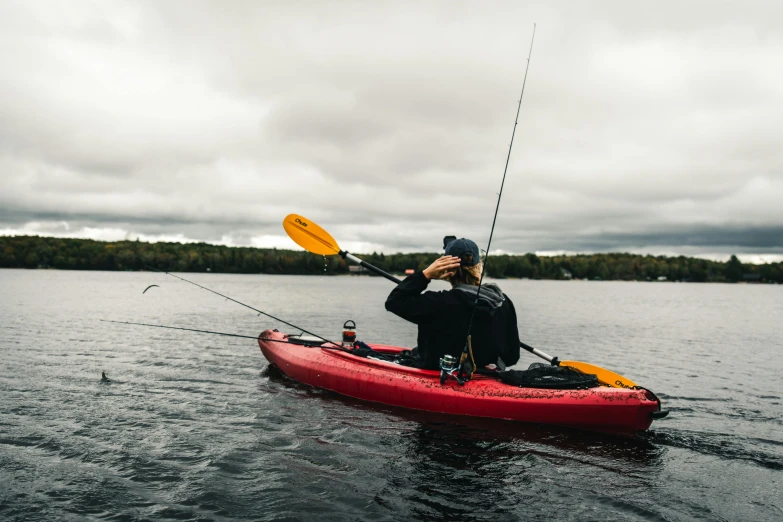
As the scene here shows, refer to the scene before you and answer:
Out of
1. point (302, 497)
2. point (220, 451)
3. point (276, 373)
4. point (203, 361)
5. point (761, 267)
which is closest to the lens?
point (302, 497)

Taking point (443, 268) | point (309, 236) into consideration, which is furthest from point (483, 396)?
point (309, 236)

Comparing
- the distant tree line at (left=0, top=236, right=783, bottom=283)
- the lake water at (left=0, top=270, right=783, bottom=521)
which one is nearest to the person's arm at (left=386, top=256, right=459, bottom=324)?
the lake water at (left=0, top=270, right=783, bottom=521)

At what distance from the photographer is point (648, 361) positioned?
633 inches

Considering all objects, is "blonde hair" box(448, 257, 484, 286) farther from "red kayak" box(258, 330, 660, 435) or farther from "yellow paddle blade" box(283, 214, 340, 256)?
"yellow paddle blade" box(283, 214, 340, 256)

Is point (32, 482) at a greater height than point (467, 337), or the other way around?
point (467, 337)

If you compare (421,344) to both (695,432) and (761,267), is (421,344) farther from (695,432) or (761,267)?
(761,267)

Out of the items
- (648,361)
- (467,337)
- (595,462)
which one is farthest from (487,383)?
(648,361)

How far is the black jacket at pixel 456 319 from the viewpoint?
717 cm

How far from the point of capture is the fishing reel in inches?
304

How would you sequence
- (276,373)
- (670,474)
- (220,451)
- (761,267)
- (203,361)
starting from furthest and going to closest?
(761,267), (203,361), (276,373), (220,451), (670,474)

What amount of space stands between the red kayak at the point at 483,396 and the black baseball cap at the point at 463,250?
1.97 m

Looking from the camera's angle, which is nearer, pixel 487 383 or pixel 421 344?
pixel 487 383

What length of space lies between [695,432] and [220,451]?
692cm

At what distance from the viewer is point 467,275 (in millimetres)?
7309
